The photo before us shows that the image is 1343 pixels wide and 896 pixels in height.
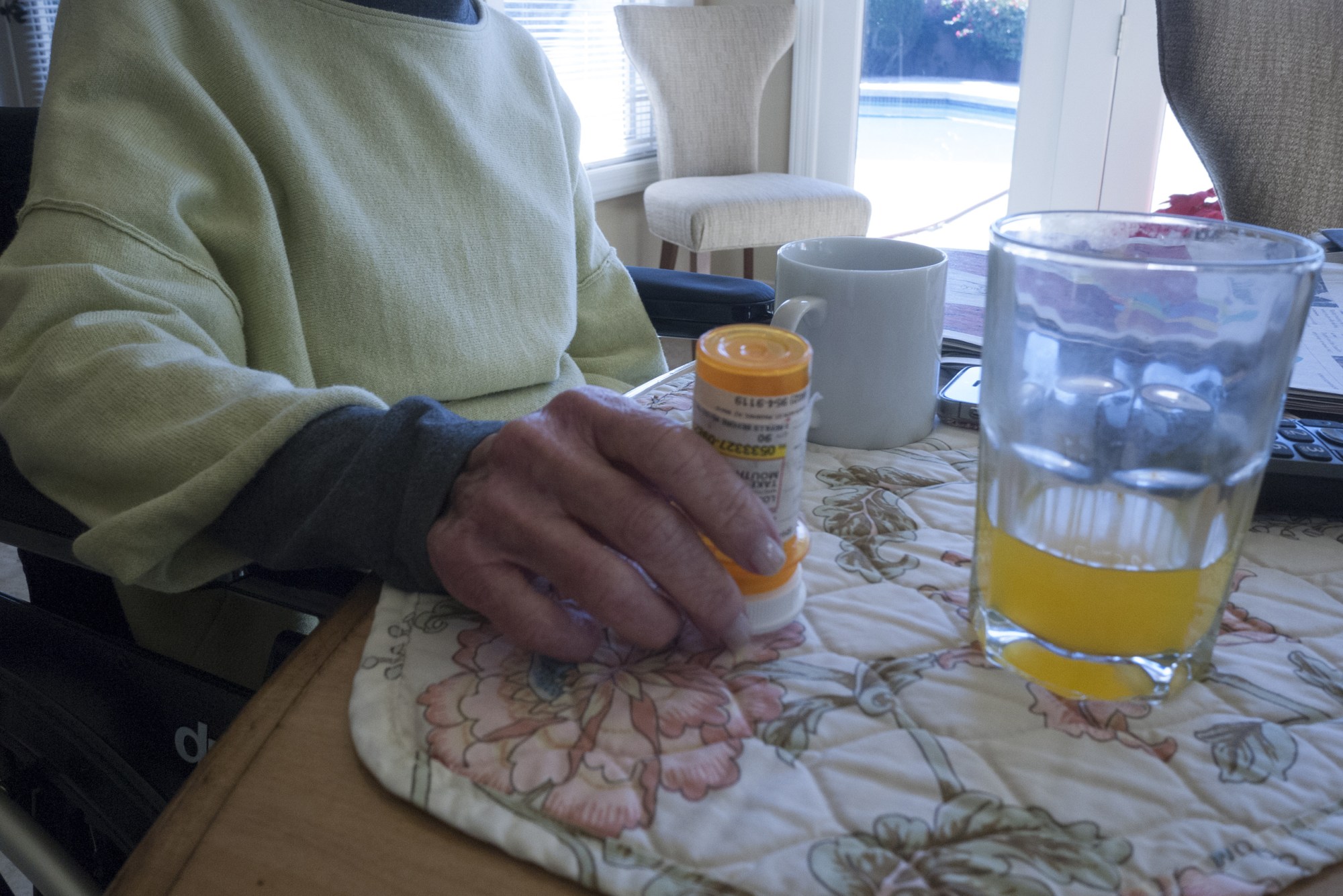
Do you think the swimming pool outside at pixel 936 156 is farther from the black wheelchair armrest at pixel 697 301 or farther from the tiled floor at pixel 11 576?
the tiled floor at pixel 11 576

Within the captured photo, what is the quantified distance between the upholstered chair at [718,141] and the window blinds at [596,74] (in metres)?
0.16

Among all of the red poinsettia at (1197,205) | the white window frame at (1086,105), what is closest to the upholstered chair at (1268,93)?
the red poinsettia at (1197,205)

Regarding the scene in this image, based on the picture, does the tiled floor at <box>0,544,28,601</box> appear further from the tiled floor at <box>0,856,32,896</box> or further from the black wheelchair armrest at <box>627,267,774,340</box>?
the black wheelchair armrest at <box>627,267,774,340</box>

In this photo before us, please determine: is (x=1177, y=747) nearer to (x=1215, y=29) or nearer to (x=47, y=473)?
(x=47, y=473)

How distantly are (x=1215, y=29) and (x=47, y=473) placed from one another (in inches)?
62.4

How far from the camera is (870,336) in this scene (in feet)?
1.98

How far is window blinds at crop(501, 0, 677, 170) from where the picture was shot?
9.03 feet

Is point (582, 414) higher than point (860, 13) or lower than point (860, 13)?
lower

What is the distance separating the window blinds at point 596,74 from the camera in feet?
9.03

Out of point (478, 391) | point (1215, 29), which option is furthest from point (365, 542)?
point (1215, 29)

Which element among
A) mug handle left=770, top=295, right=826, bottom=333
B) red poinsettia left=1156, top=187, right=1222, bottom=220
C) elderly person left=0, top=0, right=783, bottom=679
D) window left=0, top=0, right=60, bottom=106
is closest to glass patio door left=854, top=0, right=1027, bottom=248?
red poinsettia left=1156, top=187, right=1222, bottom=220

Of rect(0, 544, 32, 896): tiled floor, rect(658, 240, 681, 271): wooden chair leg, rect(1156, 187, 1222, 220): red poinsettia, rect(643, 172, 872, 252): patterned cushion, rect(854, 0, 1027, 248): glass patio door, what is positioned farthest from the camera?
rect(854, 0, 1027, 248): glass patio door

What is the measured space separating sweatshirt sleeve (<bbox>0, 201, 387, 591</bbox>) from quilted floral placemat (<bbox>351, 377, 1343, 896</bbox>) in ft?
0.40

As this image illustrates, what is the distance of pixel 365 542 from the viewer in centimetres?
46
